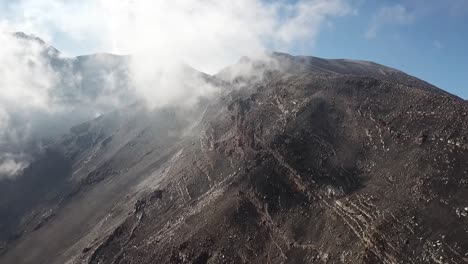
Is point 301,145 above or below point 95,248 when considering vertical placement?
above

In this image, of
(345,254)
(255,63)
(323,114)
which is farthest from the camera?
(255,63)

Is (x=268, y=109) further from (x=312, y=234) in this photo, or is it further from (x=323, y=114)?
(x=312, y=234)

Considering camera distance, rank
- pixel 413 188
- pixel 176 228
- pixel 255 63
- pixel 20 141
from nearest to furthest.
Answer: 1. pixel 413 188
2. pixel 176 228
3. pixel 255 63
4. pixel 20 141

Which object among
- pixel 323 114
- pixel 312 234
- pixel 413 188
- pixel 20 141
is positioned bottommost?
pixel 20 141

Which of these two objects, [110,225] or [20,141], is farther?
[20,141]

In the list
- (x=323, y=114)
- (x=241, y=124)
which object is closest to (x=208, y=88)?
(x=241, y=124)

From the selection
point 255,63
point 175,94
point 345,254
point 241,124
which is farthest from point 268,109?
point 175,94
